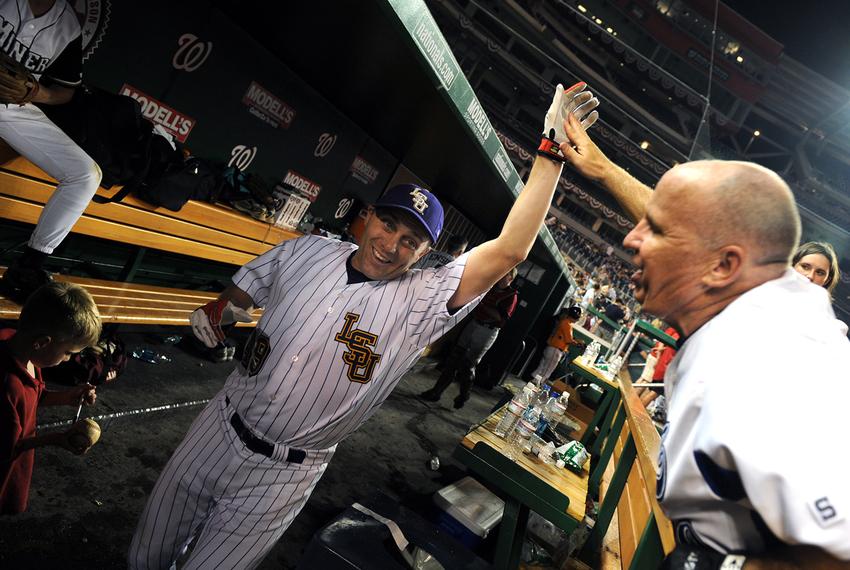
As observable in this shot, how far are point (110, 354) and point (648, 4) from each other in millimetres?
60670

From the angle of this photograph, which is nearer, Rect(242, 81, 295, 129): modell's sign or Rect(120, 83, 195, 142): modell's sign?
Rect(120, 83, 195, 142): modell's sign

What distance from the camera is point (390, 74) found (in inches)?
178

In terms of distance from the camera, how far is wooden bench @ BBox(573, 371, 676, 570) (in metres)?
1.67

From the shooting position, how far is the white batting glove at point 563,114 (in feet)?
6.17

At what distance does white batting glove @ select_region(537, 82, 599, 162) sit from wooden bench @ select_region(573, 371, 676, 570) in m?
1.31

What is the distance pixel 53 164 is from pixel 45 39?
2.66 ft

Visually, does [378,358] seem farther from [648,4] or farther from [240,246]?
[648,4]

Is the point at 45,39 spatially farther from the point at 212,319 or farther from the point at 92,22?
the point at 212,319

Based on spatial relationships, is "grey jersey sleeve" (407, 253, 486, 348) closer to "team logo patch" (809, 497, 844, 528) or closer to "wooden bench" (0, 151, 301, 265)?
"team logo patch" (809, 497, 844, 528)

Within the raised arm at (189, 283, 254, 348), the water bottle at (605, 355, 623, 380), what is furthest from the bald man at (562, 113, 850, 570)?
the water bottle at (605, 355, 623, 380)

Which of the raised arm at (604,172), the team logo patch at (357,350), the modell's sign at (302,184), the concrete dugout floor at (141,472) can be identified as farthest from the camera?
the modell's sign at (302,184)

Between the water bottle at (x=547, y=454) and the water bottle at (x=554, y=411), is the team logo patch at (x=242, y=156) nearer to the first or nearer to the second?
the water bottle at (x=554, y=411)

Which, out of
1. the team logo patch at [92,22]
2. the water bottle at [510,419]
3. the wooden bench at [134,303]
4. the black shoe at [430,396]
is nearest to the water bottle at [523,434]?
the water bottle at [510,419]

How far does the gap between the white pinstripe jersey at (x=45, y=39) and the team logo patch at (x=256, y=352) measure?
2.51 meters
